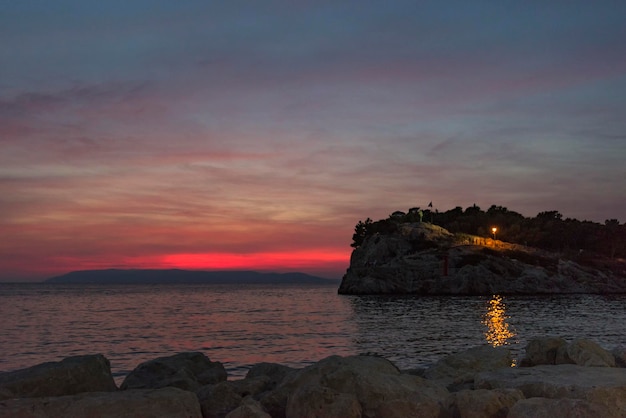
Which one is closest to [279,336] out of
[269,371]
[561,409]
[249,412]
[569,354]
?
[269,371]

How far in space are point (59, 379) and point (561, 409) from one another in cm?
1045

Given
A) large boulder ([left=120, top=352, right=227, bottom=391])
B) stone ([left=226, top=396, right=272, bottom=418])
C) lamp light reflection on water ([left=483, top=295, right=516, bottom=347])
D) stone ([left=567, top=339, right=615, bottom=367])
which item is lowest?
lamp light reflection on water ([left=483, top=295, right=516, bottom=347])

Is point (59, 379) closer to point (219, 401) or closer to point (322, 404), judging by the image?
point (219, 401)

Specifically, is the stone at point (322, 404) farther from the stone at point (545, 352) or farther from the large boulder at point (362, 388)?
the stone at point (545, 352)

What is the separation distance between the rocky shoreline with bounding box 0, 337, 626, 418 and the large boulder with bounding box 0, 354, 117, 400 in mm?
22

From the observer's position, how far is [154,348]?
39531mm

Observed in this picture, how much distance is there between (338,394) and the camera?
11.4 m

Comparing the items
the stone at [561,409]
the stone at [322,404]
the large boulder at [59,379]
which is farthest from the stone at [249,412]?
the stone at [561,409]

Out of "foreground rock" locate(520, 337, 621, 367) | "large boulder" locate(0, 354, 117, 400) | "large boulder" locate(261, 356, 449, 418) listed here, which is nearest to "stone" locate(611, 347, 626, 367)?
"foreground rock" locate(520, 337, 621, 367)

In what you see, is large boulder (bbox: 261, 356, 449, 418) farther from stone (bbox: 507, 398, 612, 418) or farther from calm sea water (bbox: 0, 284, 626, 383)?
calm sea water (bbox: 0, 284, 626, 383)

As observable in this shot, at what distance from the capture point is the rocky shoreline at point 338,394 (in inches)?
418

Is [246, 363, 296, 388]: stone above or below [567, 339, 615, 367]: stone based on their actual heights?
below

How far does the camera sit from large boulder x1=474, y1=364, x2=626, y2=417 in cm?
1171

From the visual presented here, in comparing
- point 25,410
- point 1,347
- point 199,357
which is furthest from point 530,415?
point 1,347
